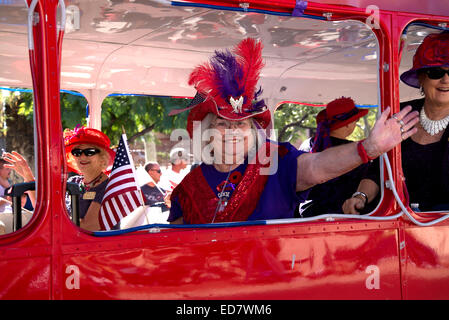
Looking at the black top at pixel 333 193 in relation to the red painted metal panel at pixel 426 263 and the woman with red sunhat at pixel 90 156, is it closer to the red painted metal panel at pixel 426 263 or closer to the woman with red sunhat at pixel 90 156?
the red painted metal panel at pixel 426 263

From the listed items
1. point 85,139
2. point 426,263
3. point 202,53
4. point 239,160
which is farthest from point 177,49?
point 426,263

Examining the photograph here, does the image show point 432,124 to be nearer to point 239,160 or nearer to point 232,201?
point 239,160

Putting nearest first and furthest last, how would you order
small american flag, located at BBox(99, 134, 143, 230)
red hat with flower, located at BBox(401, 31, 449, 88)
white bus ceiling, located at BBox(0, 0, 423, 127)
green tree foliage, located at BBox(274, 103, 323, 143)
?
small american flag, located at BBox(99, 134, 143, 230) < red hat with flower, located at BBox(401, 31, 449, 88) < white bus ceiling, located at BBox(0, 0, 423, 127) < green tree foliage, located at BBox(274, 103, 323, 143)

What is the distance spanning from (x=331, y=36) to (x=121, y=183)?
1948 mm

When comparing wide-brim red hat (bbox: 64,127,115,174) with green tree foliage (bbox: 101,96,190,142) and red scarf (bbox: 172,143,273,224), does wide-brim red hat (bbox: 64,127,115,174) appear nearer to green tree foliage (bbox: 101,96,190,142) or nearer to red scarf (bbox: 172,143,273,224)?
red scarf (bbox: 172,143,273,224)

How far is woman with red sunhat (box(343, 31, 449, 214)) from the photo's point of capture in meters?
2.99

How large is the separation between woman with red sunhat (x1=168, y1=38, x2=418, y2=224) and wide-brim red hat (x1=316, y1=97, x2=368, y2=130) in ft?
3.99

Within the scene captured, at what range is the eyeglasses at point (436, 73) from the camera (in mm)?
2992

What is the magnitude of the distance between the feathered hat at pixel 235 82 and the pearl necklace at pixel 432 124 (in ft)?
3.11

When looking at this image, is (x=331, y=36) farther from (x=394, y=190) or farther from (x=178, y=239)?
(x=178, y=239)

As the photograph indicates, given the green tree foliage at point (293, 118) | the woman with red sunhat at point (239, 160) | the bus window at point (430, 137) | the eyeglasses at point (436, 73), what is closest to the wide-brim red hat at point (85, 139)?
the woman with red sunhat at point (239, 160)

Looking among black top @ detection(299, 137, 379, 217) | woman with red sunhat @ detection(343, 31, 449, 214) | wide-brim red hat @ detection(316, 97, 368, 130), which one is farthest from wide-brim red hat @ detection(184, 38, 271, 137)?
wide-brim red hat @ detection(316, 97, 368, 130)

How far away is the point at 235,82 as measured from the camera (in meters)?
2.92

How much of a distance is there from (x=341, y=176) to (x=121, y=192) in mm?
1794
